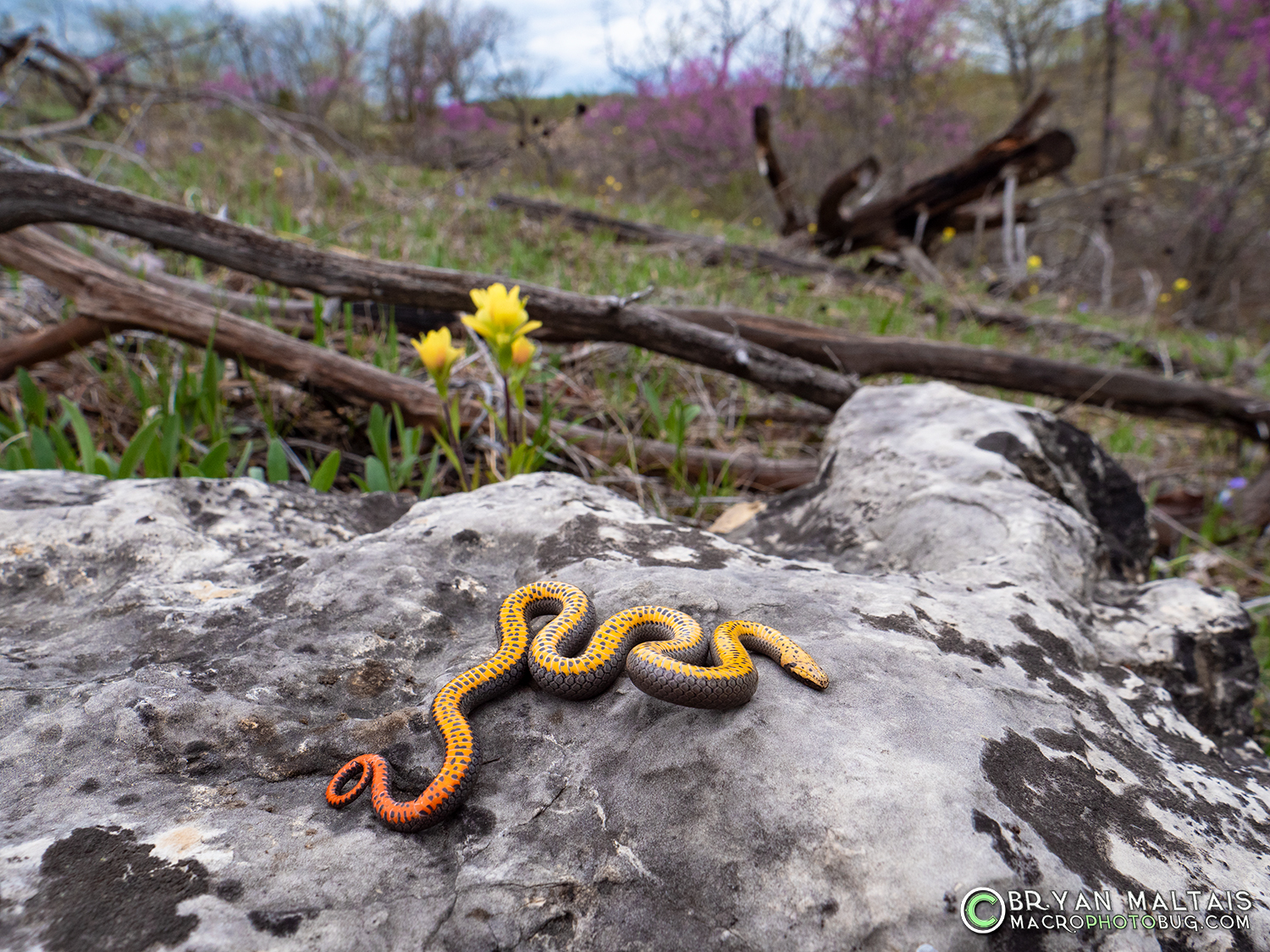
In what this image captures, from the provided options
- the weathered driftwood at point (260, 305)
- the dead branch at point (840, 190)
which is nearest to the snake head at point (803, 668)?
the weathered driftwood at point (260, 305)

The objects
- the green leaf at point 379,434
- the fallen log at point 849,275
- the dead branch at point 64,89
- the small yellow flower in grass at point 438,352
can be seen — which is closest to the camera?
the small yellow flower in grass at point 438,352

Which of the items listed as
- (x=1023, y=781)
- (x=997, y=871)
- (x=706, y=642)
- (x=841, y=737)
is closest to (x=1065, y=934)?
(x=997, y=871)

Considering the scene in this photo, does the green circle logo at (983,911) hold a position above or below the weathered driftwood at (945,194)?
below

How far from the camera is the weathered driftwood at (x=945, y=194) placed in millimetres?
9438

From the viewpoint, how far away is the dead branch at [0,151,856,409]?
138 inches

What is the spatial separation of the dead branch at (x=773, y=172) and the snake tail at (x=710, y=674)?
9633mm

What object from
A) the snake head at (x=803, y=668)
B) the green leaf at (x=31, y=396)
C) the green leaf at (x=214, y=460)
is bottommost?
the snake head at (x=803, y=668)

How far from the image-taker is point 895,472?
2904 millimetres

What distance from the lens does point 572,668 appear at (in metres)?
1.60

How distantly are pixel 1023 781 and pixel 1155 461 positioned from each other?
578 cm

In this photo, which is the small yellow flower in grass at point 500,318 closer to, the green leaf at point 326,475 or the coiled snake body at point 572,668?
the green leaf at point 326,475

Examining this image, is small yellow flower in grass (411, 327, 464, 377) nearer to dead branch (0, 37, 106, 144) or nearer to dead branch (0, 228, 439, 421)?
dead branch (0, 228, 439, 421)

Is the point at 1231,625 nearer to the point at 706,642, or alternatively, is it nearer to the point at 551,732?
the point at 706,642

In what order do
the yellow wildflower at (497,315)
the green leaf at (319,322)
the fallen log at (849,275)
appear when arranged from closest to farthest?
the yellow wildflower at (497,315) < the green leaf at (319,322) < the fallen log at (849,275)
